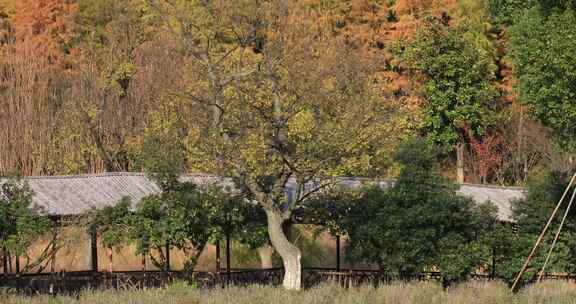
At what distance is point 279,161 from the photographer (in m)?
27.7

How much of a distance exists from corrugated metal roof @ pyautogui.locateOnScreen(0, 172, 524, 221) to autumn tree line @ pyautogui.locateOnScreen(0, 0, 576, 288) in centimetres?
85

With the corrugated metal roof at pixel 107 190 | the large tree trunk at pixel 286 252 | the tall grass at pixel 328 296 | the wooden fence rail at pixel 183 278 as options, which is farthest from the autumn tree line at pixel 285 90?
the tall grass at pixel 328 296

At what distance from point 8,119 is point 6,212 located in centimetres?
1759

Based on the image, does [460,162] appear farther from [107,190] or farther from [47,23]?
[47,23]

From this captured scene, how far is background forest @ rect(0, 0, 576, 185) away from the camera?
92.2 feet

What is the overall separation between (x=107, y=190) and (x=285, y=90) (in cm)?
675

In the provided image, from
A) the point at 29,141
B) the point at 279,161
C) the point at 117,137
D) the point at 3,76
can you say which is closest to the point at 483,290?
the point at 279,161

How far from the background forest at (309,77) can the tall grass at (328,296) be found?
3.44 metres

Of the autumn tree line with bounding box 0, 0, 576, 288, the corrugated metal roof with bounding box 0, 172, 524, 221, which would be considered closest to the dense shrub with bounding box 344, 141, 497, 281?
the autumn tree line with bounding box 0, 0, 576, 288

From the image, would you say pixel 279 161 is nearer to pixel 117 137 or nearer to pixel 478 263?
pixel 478 263

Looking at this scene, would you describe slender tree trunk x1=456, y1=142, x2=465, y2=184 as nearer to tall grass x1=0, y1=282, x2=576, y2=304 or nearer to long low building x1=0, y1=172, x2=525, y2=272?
long low building x1=0, y1=172, x2=525, y2=272

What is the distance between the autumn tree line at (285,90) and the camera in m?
27.6

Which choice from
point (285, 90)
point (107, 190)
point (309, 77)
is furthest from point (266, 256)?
point (285, 90)

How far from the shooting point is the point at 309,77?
96.0 feet
